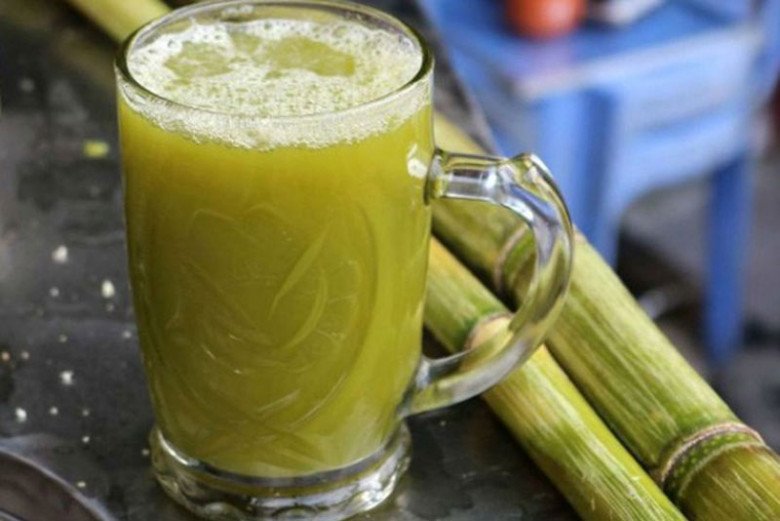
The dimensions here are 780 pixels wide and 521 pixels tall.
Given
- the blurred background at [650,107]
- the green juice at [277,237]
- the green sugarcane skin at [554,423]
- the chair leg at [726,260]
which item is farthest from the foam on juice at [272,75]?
the chair leg at [726,260]

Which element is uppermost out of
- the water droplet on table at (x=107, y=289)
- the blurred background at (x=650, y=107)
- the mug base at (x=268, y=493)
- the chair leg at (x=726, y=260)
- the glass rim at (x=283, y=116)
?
the glass rim at (x=283, y=116)

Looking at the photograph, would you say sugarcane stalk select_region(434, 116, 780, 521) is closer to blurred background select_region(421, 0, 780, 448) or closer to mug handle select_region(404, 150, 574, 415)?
mug handle select_region(404, 150, 574, 415)

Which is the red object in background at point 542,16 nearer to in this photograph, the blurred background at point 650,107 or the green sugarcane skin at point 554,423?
the blurred background at point 650,107

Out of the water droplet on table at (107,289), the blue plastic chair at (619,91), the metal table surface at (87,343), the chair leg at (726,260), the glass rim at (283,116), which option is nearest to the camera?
the glass rim at (283,116)

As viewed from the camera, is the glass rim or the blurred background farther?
the blurred background

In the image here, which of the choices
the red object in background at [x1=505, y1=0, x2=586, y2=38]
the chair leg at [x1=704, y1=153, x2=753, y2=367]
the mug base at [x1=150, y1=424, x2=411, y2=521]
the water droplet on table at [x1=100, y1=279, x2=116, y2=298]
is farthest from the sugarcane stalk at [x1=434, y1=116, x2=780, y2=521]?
the chair leg at [x1=704, y1=153, x2=753, y2=367]

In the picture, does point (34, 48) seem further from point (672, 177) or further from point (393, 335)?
point (672, 177)

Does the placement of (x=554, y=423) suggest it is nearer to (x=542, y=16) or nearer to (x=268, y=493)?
(x=268, y=493)
